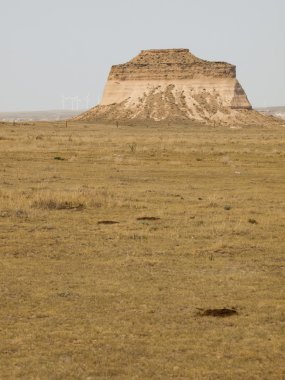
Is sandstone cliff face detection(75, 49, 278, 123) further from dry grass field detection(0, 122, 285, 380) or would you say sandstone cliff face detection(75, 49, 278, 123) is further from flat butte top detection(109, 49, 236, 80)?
dry grass field detection(0, 122, 285, 380)

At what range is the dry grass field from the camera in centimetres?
783

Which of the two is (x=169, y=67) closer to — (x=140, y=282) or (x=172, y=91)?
(x=172, y=91)

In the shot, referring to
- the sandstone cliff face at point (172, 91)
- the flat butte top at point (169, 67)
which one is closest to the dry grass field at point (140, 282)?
the sandstone cliff face at point (172, 91)

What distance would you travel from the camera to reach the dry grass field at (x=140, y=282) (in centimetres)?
783

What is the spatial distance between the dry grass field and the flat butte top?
344 feet

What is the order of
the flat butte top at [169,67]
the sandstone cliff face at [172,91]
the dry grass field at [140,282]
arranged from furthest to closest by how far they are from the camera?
1. the flat butte top at [169,67]
2. the sandstone cliff face at [172,91]
3. the dry grass field at [140,282]

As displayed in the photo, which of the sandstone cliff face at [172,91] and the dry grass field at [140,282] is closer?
the dry grass field at [140,282]

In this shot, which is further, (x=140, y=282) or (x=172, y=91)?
(x=172, y=91)

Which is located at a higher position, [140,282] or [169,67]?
[169,67]

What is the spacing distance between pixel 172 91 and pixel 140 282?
11819cm

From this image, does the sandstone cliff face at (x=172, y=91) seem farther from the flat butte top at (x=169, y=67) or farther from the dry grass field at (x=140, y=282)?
the dry grass field at (x=140, y=282)

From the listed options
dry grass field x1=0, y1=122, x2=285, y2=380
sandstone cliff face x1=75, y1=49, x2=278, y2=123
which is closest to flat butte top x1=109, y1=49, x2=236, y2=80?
sandstone cliff face x1=75, y1=49, x2=278, y2=123

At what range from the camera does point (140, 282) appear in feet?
36.6

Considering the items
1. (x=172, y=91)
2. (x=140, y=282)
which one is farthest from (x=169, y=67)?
(x=140, y=282)
